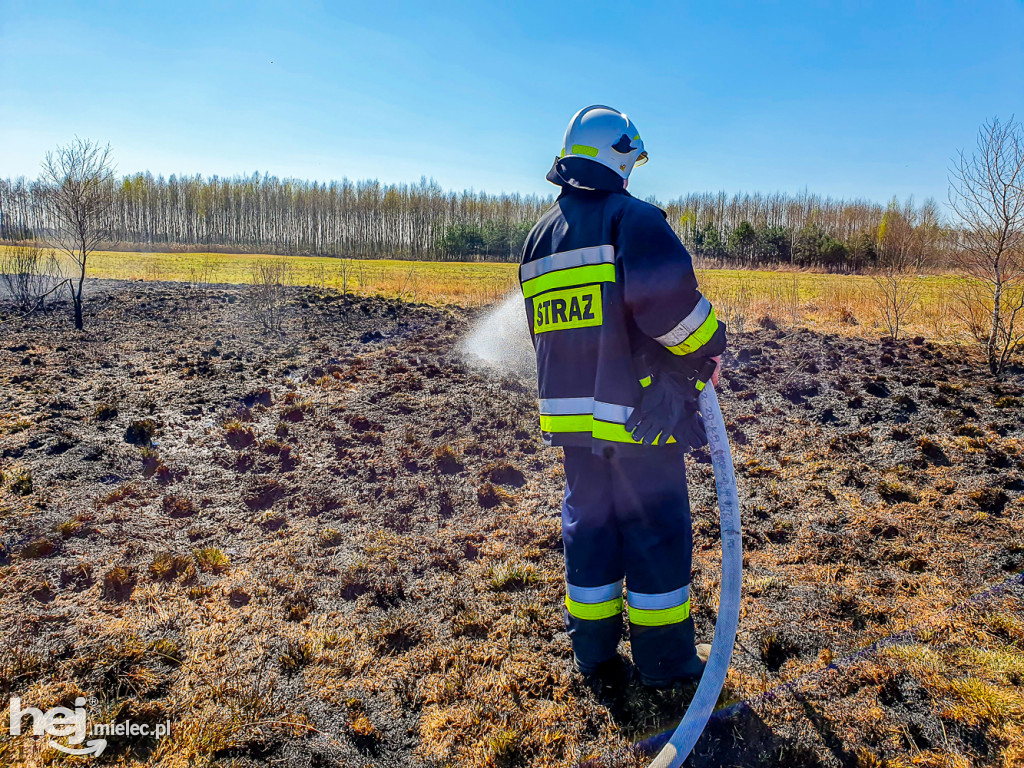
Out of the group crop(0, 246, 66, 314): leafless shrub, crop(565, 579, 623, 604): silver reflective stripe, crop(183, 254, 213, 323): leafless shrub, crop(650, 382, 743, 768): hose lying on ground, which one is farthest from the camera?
crop(0, 246, 66, 314): leafless shrub

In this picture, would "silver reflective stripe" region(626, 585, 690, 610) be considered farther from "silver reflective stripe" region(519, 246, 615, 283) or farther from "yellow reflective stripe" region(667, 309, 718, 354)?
"silver reflective stripe" region(519, 246, 615, 283)

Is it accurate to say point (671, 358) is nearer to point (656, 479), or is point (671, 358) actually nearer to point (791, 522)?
point (656, 479)

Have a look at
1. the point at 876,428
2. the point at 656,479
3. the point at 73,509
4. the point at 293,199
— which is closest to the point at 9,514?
the point at 73,509

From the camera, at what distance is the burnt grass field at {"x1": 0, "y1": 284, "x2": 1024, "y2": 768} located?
87.4 inches

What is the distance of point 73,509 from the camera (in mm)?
4152

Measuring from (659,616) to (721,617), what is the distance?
29 cm

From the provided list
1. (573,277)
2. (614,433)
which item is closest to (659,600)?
(614,433)

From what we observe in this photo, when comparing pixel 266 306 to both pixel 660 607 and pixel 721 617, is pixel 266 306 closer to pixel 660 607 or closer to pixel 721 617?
pixel 660 607

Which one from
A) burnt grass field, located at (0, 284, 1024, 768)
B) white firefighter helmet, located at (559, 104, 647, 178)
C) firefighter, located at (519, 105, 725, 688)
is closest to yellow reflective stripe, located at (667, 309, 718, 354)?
firefighter, located at (519, 105, 725, 688)

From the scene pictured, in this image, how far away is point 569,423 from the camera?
92.2 inches

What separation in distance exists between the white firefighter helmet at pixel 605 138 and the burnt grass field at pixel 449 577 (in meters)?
2.10

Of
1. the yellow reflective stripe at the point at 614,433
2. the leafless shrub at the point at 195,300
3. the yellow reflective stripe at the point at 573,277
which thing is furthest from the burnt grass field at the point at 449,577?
the leafless shrub at the point at 195,300

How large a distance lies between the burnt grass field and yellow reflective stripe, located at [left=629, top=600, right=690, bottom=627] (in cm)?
32

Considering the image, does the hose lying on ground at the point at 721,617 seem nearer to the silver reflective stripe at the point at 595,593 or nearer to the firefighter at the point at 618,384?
the firefighter at the point at 618,384
